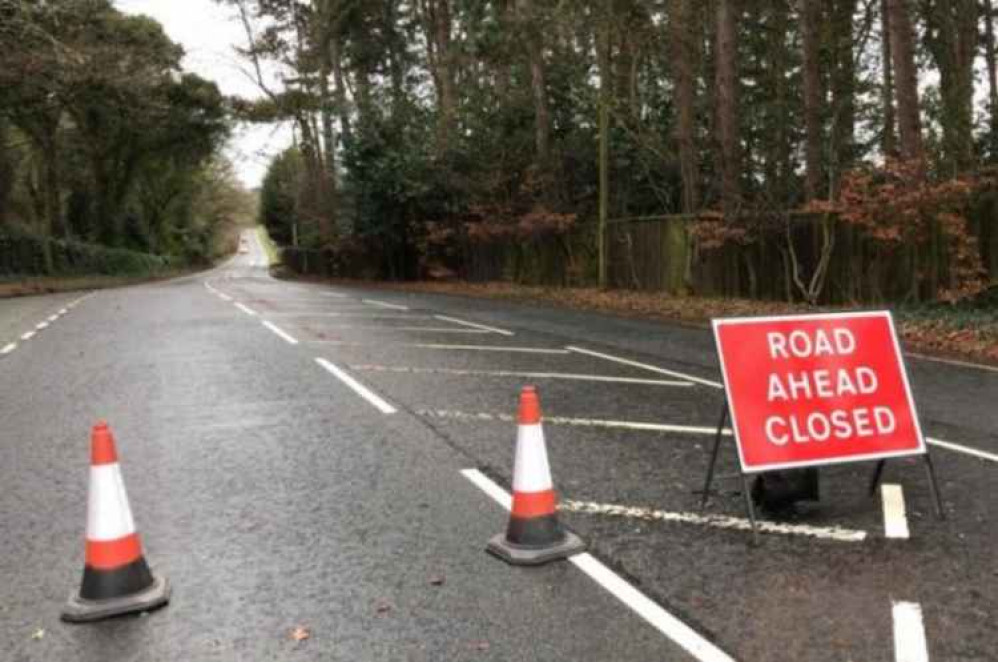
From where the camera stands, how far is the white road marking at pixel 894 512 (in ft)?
15.8

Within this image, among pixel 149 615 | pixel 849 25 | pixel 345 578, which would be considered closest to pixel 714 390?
pixel 345 578

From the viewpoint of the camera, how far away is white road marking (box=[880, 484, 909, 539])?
4.81 metres

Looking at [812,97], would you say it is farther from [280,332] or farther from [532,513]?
[532,513]

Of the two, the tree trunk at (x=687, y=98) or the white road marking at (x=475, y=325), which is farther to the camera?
the tree trunk at (x=687, y=98)

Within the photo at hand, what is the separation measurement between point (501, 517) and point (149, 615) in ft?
6.43

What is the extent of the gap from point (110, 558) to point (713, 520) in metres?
3.15

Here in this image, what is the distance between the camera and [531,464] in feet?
14.9

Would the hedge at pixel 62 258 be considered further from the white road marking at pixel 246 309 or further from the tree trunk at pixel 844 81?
the tree trunk at pixel 844 81

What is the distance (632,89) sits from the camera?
22.2 meters

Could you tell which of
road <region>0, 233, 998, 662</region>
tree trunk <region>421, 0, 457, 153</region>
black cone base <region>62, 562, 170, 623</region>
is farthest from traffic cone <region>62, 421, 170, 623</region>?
tree trunk <region>421, 0, 457, 153</region>

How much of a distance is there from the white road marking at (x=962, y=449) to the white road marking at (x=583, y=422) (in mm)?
1544

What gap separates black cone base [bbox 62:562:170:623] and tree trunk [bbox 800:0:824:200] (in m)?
15.9

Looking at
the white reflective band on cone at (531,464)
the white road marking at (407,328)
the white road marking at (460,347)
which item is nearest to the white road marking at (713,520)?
the white reflective band on cone at (531,464)

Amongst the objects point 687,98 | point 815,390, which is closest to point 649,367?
point 815,390
